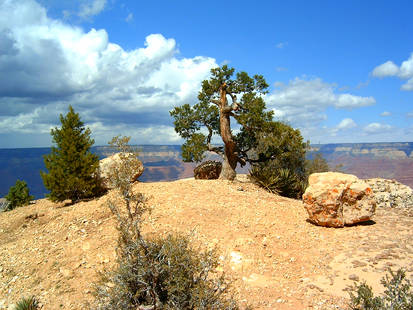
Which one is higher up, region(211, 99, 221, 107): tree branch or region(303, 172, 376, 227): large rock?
region(211, 99, 221, 107): tree branch

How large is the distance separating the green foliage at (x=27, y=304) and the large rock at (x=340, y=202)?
7386 mm

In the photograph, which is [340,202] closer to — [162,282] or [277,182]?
[277,182]

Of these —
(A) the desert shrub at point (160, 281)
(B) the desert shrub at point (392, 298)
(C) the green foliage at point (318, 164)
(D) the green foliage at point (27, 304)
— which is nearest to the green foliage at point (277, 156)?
(C) the green foliage at point (318, 164)

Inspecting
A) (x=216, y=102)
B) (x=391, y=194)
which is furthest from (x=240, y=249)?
(x=216, y=102)

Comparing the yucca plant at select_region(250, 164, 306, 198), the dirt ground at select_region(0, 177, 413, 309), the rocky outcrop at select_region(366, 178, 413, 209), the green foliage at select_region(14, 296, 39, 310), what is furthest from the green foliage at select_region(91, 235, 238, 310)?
the rocky outcrop at select_region(366, 178, 413, 209)

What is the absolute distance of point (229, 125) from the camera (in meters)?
14.9

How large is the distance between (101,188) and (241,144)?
7830 mm

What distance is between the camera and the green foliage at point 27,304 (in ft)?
19.4

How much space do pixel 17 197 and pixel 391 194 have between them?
19.0 metres

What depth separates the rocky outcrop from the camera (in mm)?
11828

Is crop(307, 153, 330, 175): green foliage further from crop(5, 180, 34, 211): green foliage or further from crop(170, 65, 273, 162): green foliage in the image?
crop(5, 180, 34, 211): green foliage

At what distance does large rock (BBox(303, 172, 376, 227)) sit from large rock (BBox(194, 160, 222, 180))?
8.31 meters

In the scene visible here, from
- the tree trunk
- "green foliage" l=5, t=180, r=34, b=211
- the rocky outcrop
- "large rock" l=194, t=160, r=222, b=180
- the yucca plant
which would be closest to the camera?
the rocky outcrop

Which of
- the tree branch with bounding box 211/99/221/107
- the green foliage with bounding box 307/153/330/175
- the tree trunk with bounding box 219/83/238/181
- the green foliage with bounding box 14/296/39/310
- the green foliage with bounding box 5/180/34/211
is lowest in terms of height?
the green foliage with bounding box 14/296/39/310
